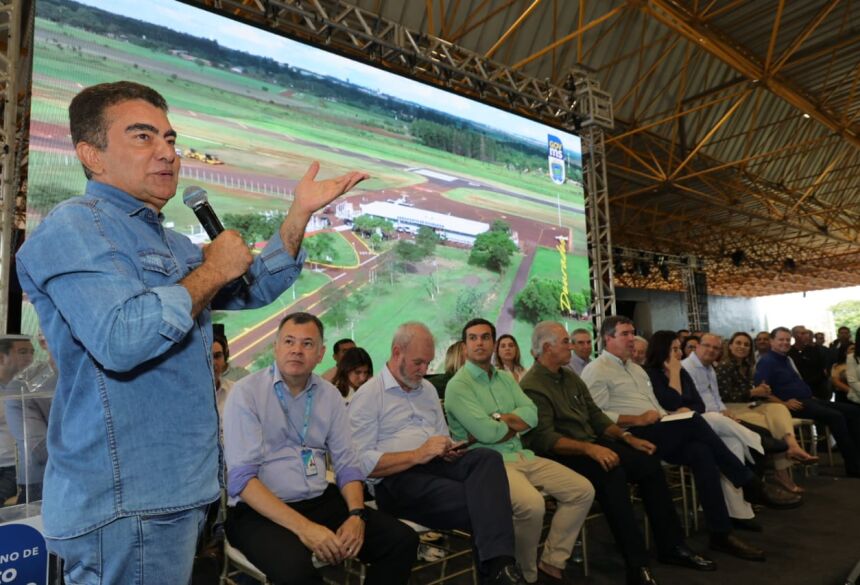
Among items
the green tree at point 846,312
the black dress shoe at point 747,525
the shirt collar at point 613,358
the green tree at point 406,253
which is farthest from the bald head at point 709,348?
the green tree at point 846,312

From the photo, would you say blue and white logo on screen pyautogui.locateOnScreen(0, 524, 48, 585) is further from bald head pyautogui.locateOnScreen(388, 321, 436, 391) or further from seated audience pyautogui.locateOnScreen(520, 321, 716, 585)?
seated audience pyautogui.locateOnScreen(520, 321, 716, 585)

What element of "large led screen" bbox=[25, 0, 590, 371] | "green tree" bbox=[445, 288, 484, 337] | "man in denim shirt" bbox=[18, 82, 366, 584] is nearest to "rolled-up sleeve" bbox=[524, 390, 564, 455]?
"large led screen" bbox=[25, 0, 590, 371]

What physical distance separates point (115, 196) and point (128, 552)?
546 millimetres

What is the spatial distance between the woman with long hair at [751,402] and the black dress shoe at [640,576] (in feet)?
7.10

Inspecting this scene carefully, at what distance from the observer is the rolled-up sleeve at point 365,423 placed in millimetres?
2607

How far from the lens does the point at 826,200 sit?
1638 cm

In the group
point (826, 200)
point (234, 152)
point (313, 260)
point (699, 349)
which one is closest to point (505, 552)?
point (699, 349)

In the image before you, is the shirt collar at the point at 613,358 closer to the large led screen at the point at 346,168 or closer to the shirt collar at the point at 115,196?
the large led screen at the point at 346,168

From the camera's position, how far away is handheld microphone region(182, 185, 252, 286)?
3.78 feet

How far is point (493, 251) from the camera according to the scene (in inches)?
244

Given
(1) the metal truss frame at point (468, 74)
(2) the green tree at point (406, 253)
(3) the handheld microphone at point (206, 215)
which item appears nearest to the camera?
(3) the handheld microphone at point (206, 215)

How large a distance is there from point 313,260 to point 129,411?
4.19 metres

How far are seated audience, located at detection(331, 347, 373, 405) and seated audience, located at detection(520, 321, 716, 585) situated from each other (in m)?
1.13

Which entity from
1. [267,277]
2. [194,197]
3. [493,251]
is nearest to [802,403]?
[493,251]
